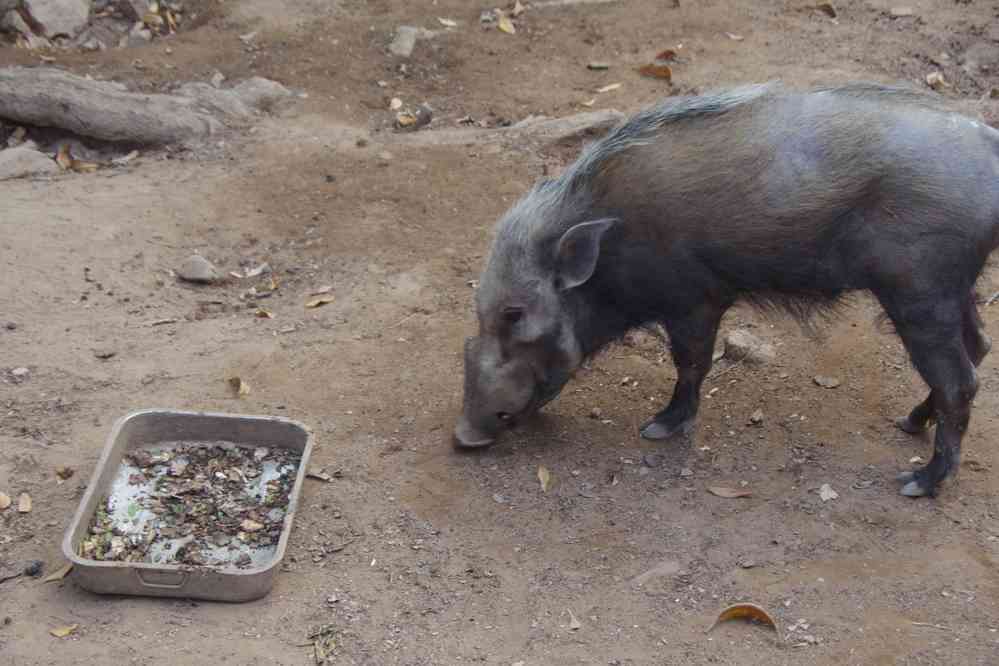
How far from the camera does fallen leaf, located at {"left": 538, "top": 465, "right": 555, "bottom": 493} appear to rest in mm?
5078

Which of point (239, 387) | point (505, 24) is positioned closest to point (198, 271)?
point (239, 387)

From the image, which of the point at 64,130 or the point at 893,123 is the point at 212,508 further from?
the point at 64,130

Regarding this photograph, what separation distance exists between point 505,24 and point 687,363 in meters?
5.10

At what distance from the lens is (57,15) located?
32.9 feet

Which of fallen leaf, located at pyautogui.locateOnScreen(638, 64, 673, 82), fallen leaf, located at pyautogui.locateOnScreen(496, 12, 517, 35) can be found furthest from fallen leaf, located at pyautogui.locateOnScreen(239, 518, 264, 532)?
fallen leaf, located at pyautogui.locateOnScreen(496, 12, 517, 35)

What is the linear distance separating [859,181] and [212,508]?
112 inches

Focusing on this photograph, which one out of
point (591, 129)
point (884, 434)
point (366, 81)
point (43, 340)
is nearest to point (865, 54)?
point (591, 129)

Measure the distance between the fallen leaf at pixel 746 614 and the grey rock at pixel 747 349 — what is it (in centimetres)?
184

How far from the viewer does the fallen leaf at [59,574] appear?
4.45 metres

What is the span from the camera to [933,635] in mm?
4234

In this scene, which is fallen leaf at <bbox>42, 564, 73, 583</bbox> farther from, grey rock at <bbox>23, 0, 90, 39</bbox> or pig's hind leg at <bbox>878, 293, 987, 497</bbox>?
grey rock at <bbox>23, 0, 90, 39</bbox>

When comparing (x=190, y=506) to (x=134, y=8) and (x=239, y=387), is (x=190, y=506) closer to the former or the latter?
(x=239, y=387)

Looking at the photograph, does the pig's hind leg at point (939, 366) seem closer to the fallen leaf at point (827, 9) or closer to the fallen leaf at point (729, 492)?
the fallen leaf at point (729, 492)

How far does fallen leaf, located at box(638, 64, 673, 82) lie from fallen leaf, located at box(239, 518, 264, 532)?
5.12m
